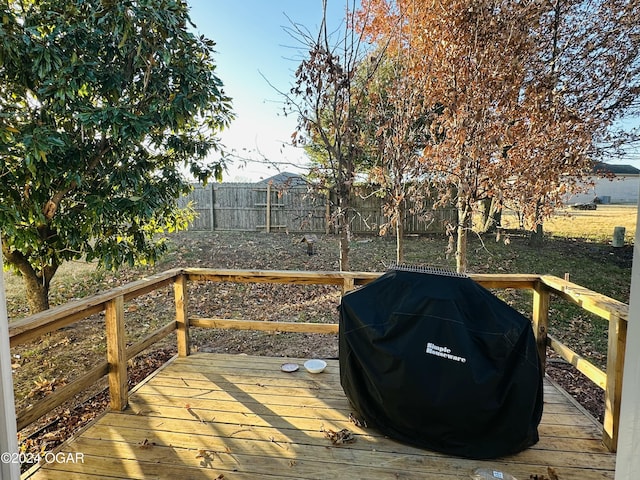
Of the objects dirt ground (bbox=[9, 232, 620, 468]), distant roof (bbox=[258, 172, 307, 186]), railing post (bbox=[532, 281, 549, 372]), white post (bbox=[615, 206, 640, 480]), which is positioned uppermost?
distant roof (bbox=[258, 172, 307, 186])

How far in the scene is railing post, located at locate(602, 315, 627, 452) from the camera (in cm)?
181

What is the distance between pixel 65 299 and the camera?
5.03 meters

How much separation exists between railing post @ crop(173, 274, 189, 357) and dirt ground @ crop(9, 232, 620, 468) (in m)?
0.64

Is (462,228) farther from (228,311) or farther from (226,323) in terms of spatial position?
(228,311)

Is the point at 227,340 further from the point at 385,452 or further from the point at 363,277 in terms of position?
the point at 385,452

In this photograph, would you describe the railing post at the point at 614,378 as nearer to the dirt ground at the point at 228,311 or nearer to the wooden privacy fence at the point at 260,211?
the dirt ground at the point at 228,311

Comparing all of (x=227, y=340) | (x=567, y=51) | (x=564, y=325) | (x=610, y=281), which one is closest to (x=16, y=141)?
(x=227, y=340)

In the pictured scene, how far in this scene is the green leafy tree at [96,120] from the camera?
2316 millimetres

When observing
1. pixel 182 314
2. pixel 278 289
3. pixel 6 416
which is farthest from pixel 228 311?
pixel 6 416

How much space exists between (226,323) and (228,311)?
190cm

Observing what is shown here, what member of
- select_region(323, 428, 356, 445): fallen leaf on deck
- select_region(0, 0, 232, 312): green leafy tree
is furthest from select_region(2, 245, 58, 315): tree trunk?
select_region(323, 428, 356, 445): fallen leaf on deck

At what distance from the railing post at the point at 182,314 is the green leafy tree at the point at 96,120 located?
499 millimetres

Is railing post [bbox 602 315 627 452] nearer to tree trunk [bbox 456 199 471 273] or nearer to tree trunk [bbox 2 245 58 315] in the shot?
tree trunk [bbox 456 199 471 273]

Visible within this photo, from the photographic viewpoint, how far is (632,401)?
0.68 meters
